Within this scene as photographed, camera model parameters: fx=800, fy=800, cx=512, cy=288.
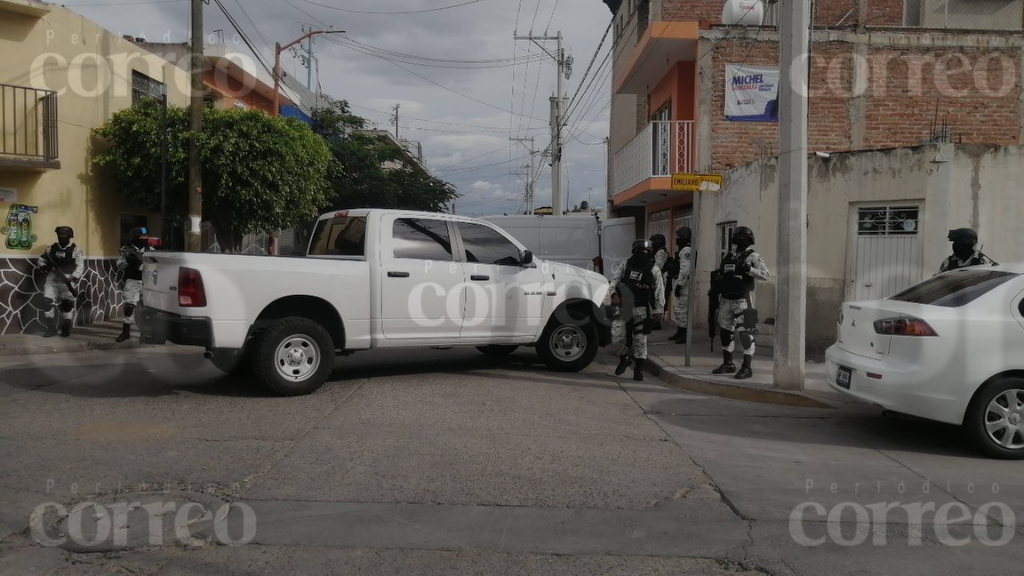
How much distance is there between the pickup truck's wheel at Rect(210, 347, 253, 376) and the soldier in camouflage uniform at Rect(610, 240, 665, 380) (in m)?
4.29

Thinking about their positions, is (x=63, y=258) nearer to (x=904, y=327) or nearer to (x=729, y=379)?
(x=729, y=379)

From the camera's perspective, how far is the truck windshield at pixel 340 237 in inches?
352

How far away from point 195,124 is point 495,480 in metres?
10.7

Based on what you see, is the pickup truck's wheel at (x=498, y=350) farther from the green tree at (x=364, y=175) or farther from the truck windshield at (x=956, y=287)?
the green tree at (x=364, y=175)

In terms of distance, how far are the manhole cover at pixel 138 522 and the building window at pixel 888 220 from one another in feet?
31.8

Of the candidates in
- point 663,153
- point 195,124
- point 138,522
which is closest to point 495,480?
point 138,522

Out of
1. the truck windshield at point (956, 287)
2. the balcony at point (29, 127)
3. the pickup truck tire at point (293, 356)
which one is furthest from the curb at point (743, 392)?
the balcony at point (29, 127)

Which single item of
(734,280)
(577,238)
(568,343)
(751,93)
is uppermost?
(751,93)

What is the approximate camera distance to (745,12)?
15312 millimetres

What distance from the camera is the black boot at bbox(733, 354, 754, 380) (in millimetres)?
9250

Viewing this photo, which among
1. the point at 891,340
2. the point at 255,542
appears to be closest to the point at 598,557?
the point at 255,542

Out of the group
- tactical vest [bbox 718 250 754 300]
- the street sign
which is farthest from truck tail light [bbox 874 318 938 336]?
the street sign

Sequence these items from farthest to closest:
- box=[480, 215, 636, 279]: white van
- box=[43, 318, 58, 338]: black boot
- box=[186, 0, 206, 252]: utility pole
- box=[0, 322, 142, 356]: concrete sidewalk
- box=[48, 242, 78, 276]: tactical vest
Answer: box=[480, 215, 636, 279]: white van
box=[186, 0, 206, 252]: utility pole
box=[43, 318, 58, 338]: black boot
box=[48, 242, 78, 276]: tactical vest
box=[0, 322, 142, 356]: concrete sidewalk

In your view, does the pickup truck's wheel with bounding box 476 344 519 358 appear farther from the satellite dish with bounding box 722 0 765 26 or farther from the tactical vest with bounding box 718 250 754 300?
the satellite dish with bounding box 722 0 765 26
